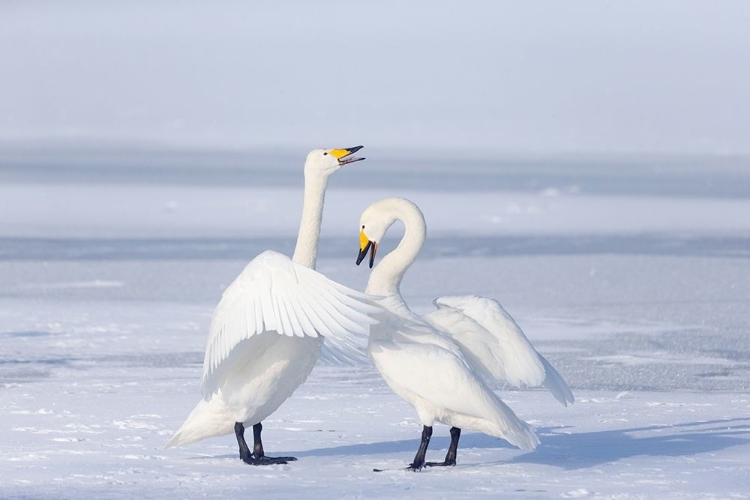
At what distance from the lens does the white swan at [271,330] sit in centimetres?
462

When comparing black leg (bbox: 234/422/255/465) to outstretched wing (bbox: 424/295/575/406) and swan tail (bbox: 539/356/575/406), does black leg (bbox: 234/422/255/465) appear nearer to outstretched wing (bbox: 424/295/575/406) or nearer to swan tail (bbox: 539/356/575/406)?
outstretched wing (bbox: 424/295/575/406)

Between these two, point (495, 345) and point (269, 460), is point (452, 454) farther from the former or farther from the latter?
point (269, 460)

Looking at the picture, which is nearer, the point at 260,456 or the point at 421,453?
the point at 421,453

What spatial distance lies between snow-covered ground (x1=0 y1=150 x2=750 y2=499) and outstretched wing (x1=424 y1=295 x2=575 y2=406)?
0.33 m

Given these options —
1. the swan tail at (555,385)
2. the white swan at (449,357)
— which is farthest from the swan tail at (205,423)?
the swan tail at (555,385)

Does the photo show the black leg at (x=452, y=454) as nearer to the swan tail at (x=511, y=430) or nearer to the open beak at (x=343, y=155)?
the swan tail at (x=511, y=430)

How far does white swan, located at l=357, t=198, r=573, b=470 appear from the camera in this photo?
475 cm

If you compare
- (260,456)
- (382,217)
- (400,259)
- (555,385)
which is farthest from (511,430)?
(382,217)

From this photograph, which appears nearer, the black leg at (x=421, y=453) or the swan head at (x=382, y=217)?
the black leg at (x=421, y=453)

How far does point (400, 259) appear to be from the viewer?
5.20 m

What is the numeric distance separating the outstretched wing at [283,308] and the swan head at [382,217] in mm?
557

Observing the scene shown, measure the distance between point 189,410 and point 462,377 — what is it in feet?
5.47

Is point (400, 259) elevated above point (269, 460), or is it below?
above

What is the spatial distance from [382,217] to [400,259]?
0.84 feet
